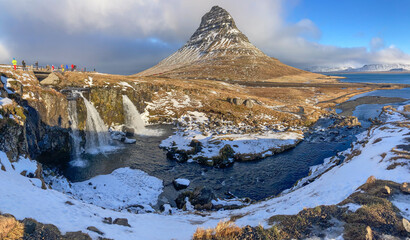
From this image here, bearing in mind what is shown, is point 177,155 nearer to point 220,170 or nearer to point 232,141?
point 220,170

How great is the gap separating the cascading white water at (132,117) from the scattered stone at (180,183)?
18802 mm

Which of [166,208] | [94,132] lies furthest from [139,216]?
[94,132]

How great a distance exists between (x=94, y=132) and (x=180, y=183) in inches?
711

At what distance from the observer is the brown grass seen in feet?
20.8

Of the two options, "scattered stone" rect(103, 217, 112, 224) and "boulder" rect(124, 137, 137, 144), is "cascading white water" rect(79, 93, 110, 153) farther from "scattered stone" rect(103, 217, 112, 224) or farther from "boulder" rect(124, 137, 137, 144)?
"scattered stone" rect(103, 217, 112, 224)

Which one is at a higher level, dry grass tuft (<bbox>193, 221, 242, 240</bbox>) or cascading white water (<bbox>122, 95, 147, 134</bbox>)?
cascading white water (<bbox>122, 95, 147, 134</bbox>)

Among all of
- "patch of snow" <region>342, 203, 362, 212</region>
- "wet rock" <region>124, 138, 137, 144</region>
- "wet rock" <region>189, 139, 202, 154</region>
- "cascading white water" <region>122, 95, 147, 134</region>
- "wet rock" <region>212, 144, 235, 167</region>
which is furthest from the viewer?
"cascading white water" <region>122, 95, 147, 134</region>

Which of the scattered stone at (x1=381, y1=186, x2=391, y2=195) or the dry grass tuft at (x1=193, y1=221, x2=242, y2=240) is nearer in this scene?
the dry grass tuft at (x1=193, y1=221, x2=242, y2=240)

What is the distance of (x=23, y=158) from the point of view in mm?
15633

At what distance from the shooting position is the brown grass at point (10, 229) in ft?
20.8

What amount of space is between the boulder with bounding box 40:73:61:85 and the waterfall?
26.9 feet

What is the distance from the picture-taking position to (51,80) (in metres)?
34.8

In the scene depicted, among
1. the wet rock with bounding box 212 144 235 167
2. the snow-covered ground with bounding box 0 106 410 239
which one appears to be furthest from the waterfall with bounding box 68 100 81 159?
the wet rock with bounding box 212 144 235 167

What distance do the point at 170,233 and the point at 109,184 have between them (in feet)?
41.5
